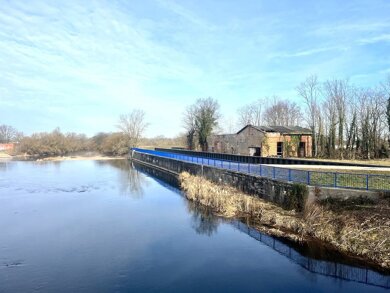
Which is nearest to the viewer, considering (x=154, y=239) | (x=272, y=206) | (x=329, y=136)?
(x=154, y=239)

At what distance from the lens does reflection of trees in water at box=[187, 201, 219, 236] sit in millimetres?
15742

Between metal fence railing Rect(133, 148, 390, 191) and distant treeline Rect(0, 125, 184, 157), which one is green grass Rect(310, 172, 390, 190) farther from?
distant treeline Rect(0, 125, 184, 157)

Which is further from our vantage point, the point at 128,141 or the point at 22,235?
the point at 128,141

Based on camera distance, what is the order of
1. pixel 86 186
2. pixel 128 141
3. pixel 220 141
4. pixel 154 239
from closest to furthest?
pixel 154 239 → pixel 86 186 → pixel 220 141 → pixel 128 141

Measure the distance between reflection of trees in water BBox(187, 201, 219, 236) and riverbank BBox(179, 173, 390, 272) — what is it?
2.62ft

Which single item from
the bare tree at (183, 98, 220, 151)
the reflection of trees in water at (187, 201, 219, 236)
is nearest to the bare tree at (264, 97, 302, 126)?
the bare tree at (183, 98, 220, 151)

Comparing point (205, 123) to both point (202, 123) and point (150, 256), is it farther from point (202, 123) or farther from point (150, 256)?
point (150, 256)

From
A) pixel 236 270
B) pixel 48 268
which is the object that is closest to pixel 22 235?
pixel 48 268

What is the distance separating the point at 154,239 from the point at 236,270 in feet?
14.4

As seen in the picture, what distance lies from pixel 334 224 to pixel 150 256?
688 centimetres

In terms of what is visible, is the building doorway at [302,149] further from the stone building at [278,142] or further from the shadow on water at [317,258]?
the shadow on water at [317,258]

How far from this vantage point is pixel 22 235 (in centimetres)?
1495

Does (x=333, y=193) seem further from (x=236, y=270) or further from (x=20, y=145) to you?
(x=20, y=145)

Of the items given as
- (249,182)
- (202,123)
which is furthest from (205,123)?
(249,182)
